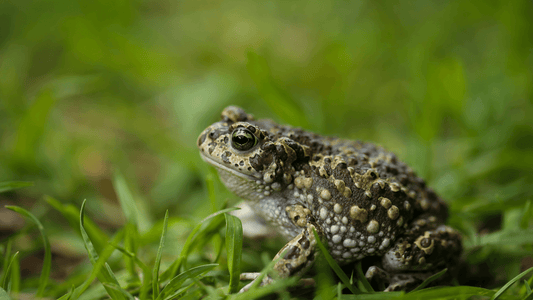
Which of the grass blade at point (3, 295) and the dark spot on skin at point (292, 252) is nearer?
the grass blade at point (3, 295)

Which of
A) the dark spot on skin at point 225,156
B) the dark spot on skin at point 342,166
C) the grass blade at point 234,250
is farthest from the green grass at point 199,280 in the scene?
the dark spot on skin at point 342,166

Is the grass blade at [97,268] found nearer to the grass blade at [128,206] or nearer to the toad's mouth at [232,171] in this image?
the grass blade at [128,206]

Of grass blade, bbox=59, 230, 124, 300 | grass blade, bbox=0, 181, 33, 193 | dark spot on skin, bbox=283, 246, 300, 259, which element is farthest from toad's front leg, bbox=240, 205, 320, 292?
grass blade, bbox=0, 181, 33, 193

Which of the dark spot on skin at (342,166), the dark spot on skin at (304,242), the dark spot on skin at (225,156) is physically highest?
the dark spot on skin at (342,166)

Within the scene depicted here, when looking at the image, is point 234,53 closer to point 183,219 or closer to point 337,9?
point 337,9

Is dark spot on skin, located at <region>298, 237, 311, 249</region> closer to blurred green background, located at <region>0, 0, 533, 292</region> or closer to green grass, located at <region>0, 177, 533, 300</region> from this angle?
green grass, located at <region>0, 177, 533, 300</region>

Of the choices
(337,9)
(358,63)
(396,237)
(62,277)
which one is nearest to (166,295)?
(62,277)
